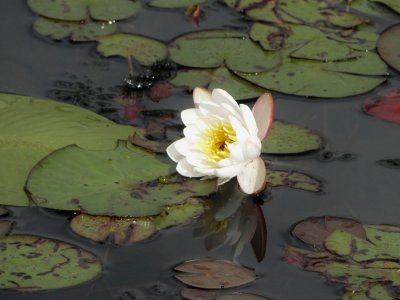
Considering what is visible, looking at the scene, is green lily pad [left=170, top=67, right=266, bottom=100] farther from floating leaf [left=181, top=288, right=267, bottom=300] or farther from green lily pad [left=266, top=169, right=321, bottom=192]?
floating leaf [left=181, top=288, right=267, bottom=300]

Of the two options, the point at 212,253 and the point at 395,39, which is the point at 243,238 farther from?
the point at 395,39

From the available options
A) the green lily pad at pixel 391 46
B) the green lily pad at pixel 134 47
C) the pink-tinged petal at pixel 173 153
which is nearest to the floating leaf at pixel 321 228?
the pink-tinged petal at pixel 173 153

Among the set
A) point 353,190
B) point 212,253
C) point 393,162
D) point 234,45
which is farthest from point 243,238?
point 234,45

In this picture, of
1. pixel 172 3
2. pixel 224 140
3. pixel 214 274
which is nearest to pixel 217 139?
pixel 224 140

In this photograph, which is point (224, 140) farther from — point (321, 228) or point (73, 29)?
point (73, 29)

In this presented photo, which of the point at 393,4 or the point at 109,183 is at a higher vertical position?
the point at 393,4

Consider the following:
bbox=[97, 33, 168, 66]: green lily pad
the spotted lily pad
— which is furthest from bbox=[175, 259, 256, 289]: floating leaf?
bbox=[97, 33, 168, 66]: green lily pad
